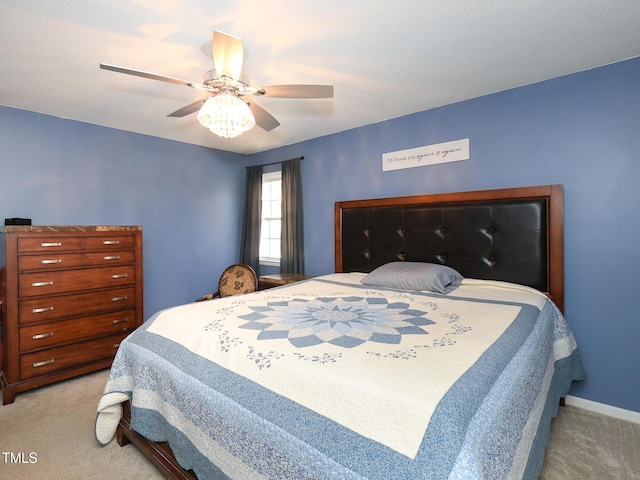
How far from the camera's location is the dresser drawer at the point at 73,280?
8.27 feet

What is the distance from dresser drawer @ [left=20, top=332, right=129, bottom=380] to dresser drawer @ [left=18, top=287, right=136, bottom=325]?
0.27 metres

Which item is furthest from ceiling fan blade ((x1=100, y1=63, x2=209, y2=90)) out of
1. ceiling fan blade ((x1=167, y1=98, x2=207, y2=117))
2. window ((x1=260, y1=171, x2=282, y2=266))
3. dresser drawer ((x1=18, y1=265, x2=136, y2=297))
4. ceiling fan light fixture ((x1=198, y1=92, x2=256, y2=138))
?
window ((x1=260, y1=171, x2=282, y2=266))

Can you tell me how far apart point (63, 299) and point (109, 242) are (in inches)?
22.8

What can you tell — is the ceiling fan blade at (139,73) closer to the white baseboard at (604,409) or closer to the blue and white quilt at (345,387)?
the blue and white quilt at (345,387)

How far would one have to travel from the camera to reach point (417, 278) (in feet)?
7.88

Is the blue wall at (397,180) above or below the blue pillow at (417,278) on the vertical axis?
above

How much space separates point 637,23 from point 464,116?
115 centimetres

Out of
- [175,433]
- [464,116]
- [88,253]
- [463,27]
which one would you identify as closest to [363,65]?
[463,27]

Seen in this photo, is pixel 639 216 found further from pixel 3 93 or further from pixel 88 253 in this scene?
pixel 3 93

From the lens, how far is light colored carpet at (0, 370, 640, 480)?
67.5 inches

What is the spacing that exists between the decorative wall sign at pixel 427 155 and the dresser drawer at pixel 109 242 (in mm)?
2594

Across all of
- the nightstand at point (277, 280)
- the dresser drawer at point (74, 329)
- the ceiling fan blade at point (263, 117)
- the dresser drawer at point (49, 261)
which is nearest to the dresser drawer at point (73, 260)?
the dresser drawer at point (49, 261)

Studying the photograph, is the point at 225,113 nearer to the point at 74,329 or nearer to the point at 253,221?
the point at 74,329

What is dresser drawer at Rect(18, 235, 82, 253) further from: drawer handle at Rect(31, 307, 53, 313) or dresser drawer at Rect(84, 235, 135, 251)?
drawer handle at Rect(31, 307, 53, 313)
